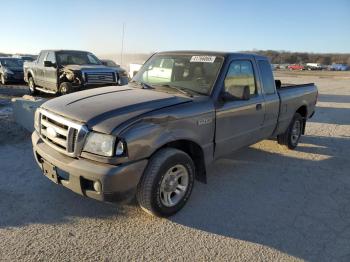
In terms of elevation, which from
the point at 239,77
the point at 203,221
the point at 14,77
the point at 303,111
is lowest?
the point at 203,221

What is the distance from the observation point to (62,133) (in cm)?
346

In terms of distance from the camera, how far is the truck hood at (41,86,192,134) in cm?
329

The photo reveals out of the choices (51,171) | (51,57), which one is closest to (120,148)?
(51,171)

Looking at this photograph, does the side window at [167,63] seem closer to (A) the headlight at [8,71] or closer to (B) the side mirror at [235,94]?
(B) the side mirror at [235,94]

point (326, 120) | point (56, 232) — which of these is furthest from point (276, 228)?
point (326, 120)

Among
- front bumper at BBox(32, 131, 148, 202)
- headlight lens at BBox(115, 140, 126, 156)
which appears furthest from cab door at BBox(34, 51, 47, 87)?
headlight lens at BBox(115, 140, 126, 156)

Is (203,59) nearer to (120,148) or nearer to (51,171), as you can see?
(120,148)

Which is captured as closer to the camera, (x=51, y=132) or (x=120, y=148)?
(x=120, y=148)

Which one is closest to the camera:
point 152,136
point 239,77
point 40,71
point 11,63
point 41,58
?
point 152,136

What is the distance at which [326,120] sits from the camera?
977 centimetres

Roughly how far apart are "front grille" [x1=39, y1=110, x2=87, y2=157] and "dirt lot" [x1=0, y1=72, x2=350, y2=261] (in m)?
0.78

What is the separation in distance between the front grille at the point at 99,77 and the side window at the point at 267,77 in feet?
22.4

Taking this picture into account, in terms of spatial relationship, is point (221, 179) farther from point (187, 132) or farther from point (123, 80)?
point (123, 80)

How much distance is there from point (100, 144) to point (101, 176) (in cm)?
31
